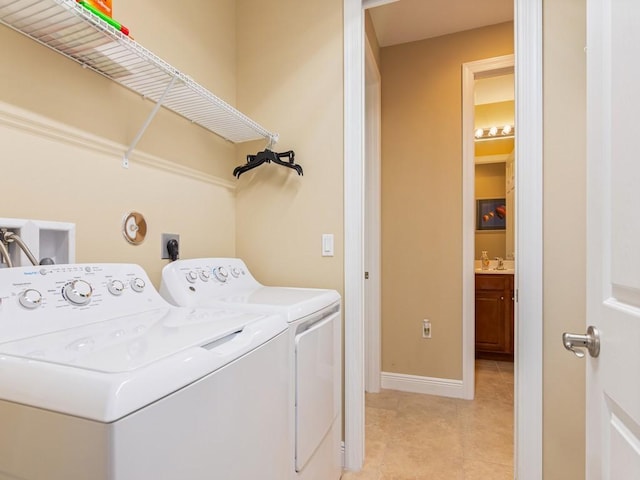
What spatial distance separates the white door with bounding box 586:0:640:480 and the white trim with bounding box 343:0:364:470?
1062 millimetres

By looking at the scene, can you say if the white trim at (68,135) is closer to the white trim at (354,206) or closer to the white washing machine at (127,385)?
the white washing machine at (127,385)

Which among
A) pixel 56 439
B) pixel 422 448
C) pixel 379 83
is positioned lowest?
pixel 422 448

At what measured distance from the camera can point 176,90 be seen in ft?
4.41

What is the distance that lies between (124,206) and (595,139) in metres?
1.46

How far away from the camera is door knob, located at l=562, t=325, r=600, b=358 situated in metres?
0.72

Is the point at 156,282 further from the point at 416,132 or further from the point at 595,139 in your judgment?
the point at 416,132

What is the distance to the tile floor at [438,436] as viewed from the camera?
1722mm

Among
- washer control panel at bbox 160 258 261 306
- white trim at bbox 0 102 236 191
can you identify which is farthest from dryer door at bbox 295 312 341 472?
white trim at bbox 0 102 236 191

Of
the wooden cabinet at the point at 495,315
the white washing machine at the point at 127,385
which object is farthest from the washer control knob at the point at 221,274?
the wooden cabinet at the point at 495,315

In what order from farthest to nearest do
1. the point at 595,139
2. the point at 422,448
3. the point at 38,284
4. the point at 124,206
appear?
1. the point at 422,448
2. the point at 124,206
3. the point at 38,284
4. the point at 595,139

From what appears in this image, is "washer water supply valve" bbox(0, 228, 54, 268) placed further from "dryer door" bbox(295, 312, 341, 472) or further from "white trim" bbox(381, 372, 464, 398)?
"white trim" bbox(381, 372, 464, 398)

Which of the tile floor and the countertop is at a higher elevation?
the countertop

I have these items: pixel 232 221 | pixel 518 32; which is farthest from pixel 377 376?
pixel 518 32

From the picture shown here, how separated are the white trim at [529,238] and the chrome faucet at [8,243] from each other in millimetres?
1773
